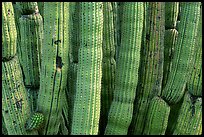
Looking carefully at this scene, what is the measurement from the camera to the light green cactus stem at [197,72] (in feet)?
12.8

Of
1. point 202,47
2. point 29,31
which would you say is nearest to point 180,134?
point 202,47

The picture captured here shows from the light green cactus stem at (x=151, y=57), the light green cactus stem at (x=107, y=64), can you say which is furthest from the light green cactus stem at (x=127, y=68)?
the light green cactus stem at (x=151, y=57)

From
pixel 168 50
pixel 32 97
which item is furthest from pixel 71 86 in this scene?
pixel 168 50

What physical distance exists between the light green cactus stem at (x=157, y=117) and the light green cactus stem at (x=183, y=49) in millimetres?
122

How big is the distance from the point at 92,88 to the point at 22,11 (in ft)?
3.55

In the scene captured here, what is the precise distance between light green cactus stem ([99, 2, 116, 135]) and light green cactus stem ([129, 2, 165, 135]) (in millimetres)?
285

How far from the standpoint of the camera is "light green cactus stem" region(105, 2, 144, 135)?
142 inches

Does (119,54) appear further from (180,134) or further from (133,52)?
(180,134)

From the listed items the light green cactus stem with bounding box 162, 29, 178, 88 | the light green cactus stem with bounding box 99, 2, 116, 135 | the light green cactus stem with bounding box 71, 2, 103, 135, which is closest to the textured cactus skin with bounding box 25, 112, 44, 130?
the light green cactus stem with bounding box 71, 2, 103, 135

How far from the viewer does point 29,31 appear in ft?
12.4

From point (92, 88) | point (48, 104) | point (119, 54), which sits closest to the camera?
point (92, 88)

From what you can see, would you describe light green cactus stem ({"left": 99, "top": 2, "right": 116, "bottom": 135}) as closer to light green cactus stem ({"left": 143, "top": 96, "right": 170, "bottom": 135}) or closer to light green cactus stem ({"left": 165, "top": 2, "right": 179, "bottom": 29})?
light green cactus stem ({"left": 143, "top": 96, "right": 170, "bottom": 135})

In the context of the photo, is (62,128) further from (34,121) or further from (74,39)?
(74,39)

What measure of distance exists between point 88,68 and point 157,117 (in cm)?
114
